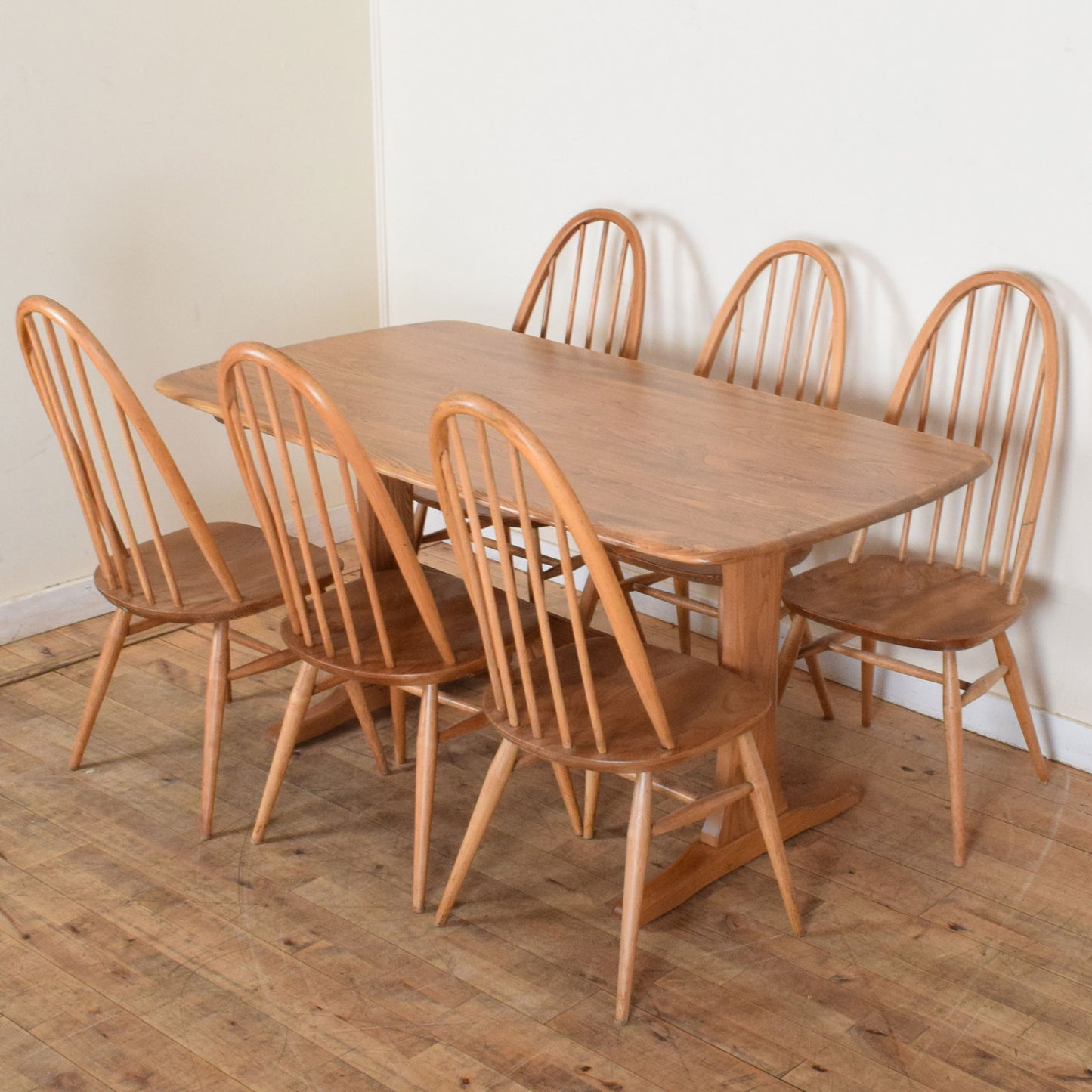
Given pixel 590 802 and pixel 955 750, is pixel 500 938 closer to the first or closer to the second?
pixel 590 802

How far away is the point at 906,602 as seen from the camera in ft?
7.93

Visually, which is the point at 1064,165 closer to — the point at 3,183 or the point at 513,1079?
the point at 513,1079

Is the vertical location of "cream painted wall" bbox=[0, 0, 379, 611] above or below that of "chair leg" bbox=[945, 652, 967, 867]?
above

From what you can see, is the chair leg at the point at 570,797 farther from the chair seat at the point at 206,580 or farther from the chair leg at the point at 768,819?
the chair seat at the point at 206,580

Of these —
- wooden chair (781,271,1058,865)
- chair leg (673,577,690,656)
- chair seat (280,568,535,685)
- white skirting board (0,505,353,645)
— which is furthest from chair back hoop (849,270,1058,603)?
white skirting board (0,505,353,645)

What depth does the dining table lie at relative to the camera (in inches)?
75.3

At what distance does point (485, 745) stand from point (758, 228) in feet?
4.06

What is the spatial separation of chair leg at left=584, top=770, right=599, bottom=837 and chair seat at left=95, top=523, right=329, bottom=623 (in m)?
0.59

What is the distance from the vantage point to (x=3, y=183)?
2875 mm

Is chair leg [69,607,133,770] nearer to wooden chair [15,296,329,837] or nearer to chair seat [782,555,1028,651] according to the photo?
wooden chair [15,296,329,837]

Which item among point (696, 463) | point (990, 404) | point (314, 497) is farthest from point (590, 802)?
point (990, 404)

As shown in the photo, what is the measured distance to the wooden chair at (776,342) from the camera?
105 inches

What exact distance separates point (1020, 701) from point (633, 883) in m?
0.98

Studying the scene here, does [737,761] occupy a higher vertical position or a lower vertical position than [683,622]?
higher
